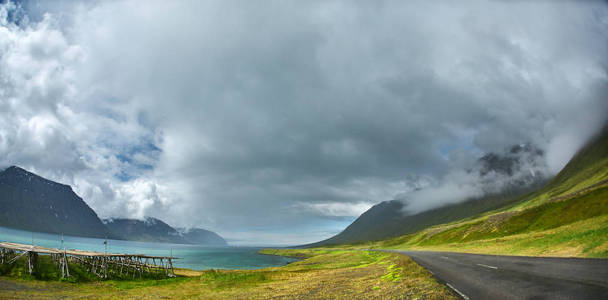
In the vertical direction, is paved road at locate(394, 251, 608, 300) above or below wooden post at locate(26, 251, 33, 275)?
below

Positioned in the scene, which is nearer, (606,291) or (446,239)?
(606,291)

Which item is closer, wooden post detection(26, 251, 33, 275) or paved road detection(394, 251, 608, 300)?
paved road detection(394, 251, 608, 300)

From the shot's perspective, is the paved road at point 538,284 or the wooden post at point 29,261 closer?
the paved road at point 538,284

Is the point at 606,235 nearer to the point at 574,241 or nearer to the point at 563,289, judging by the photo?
the point at 574,241

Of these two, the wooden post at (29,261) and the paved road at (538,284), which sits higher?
the wooden post at (29,261)

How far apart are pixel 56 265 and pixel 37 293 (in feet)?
78.6

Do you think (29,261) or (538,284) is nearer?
(538,284)

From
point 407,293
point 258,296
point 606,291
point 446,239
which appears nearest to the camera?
point 606,291

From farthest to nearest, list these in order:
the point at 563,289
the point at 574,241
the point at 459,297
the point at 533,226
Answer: the point at 533,226, the point at 574,241, the point at 459,297, the point at 563,289

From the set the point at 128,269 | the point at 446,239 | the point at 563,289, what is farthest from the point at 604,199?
the point at 128,269

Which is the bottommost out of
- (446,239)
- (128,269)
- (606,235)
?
(446,239)

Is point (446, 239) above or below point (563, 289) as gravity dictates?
below

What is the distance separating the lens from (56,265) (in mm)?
45938

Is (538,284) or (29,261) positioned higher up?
(29,261)
